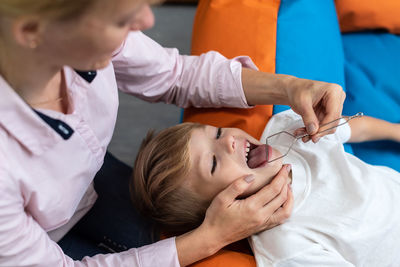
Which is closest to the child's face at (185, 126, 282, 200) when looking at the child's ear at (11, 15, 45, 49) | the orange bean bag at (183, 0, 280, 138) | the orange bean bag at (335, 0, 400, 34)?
the orange bean bag at (183, 0, 280, 138)

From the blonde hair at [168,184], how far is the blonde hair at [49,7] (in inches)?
22.7

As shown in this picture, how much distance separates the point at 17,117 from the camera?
0.74 meters

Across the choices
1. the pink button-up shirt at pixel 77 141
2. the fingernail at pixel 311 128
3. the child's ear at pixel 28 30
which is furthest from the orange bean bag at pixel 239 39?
the child's ear at pixel 28 30

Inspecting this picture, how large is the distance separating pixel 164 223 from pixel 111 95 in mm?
408

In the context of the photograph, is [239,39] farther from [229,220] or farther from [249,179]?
[229,220]

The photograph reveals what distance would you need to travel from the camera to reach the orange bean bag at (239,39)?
1234 mm

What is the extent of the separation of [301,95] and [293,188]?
253 millimetres

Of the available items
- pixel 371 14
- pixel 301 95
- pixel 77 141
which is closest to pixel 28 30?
pixel 77 141

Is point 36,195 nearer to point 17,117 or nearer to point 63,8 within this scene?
point 17,117

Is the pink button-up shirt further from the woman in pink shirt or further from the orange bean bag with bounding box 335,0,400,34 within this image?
the orange bean bag with bounding box 335,0,400,34

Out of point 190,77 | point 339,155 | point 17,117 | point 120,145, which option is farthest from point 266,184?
point 120,145

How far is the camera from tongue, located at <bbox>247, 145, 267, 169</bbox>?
3.70ft

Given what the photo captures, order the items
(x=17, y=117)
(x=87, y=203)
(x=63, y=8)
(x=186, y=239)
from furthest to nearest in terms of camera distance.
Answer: (x=87, y=203) → (x=186, y=239) → (x=17, y=117) → (x=63, y=8)

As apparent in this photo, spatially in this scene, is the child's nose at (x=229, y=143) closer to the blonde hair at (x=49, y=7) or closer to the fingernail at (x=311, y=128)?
Answer: the fingernail at (x=311, y=128)
